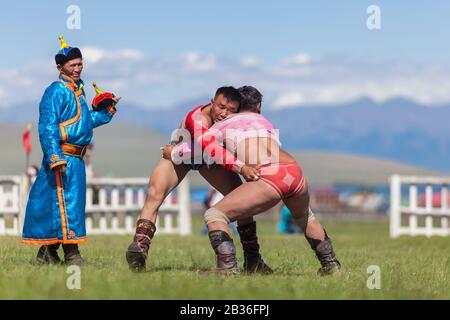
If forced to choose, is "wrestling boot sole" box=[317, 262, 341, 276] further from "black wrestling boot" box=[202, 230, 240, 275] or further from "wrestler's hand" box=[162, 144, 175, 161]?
"wrestler's hand" box=[162, 144, 175, 161]

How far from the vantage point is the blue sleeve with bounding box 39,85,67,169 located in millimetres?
8867

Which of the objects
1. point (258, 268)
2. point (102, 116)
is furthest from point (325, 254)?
point (102, 116)

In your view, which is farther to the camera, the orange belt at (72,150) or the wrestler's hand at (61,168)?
the orange belt at (72,150)

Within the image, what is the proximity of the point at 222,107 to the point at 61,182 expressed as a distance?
1.86 metres

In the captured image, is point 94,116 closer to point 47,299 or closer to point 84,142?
point 84,142

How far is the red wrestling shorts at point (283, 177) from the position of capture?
26.3 ft

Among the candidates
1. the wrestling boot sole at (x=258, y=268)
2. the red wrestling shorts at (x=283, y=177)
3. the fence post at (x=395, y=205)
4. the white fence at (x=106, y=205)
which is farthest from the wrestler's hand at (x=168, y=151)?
the fence post at (x=395, y=205)

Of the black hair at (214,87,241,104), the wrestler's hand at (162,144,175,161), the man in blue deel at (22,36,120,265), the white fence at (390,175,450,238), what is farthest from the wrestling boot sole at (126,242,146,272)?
the white fence at (390,175,450,238)

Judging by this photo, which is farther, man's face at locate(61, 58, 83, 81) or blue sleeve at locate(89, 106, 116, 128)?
blue sleeve at locate(89, 106, 116, 128)

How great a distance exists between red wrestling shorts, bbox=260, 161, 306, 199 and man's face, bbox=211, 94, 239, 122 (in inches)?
22.7

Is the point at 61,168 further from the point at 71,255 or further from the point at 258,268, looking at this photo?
the point at 258,268

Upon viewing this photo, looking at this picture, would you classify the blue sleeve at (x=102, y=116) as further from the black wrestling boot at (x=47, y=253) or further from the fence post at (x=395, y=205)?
the fence post at (x=395, y=205)

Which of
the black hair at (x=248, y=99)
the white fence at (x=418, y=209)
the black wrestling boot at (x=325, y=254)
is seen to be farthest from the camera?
the white fence at (x=418, y=209)

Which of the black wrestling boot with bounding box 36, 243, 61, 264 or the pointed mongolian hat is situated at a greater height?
the pointed mongolian hat
